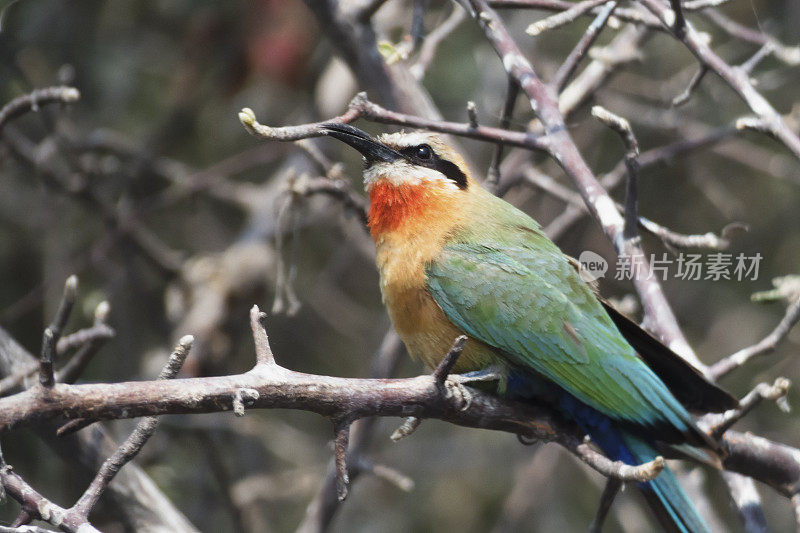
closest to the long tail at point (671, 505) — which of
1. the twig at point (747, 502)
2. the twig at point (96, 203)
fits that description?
the twig at point (747, 502)

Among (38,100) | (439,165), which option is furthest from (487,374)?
(38,100)

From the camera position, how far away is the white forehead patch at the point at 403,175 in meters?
3.41

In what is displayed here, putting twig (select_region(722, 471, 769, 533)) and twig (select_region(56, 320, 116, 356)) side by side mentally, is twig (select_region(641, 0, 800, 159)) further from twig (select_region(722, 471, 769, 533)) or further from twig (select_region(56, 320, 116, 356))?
twig (select_region(56, 320, 116, 356))

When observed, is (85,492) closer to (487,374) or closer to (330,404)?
(330,404)

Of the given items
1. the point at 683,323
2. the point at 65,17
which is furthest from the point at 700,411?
the point at 65,17

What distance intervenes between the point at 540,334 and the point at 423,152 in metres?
0.95

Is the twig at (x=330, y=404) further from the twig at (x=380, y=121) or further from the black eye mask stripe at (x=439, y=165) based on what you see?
the black eye mask stripe at (x=439, y=165)

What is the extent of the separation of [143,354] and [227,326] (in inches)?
23.2

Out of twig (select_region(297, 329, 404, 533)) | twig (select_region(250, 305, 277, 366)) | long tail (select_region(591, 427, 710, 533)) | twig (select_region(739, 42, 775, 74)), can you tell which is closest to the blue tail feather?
long tail (select_region(591, 427, 710, 533))

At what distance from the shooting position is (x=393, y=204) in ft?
11.0

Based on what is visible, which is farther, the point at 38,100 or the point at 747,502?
the point at 38,100

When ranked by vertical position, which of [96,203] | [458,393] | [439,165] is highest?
[439,165]

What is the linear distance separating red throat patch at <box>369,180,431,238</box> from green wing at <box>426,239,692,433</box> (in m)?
0.27

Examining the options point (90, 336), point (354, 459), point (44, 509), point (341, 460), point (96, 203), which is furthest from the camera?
point (96, 203)
